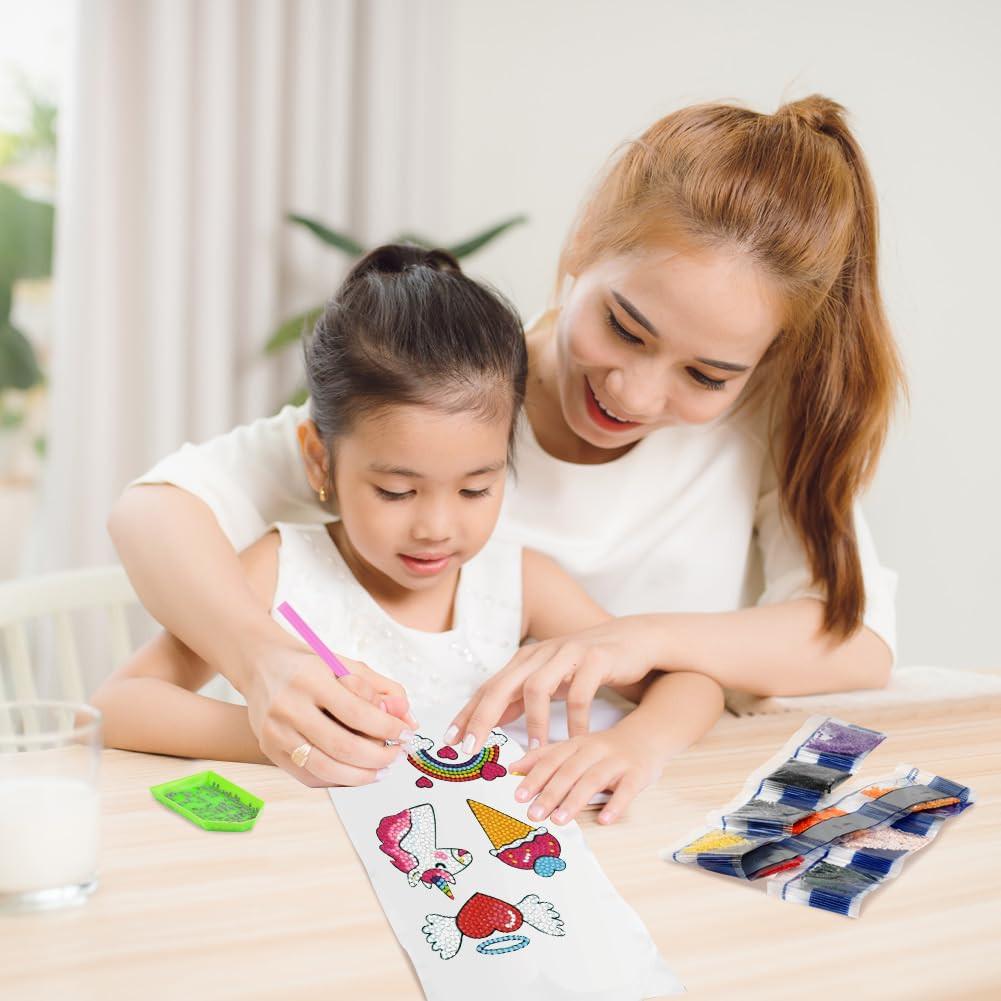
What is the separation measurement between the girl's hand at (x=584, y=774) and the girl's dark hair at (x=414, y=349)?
0.35 meters

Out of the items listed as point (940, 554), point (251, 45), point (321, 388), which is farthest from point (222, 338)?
point (940, 554)

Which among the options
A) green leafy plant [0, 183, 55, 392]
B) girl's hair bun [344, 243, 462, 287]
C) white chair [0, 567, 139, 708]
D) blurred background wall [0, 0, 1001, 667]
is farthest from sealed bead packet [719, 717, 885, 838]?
green leafy plant [0, 183, 55, 392]

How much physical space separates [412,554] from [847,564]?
0.53 meters

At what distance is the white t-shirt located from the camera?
1.51 meters

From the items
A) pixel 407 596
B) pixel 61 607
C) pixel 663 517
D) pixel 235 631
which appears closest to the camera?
pixel 235 631

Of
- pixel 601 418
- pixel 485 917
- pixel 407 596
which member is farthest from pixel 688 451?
pixel 485 917

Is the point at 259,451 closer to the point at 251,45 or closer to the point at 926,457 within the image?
the point at 251,45

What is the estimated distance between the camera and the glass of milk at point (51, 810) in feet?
2.38

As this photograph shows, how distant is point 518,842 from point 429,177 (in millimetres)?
2406

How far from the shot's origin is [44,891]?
2.43ft

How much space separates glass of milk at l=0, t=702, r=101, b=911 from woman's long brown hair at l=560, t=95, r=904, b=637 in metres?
0.80

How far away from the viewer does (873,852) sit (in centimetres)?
88

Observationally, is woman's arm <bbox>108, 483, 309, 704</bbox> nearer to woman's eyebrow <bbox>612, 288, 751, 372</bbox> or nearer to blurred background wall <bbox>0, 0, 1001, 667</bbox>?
woman's eyebrow <bbox>612, 288, 751, 372</bbox>

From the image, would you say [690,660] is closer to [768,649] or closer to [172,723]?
[768,649]
